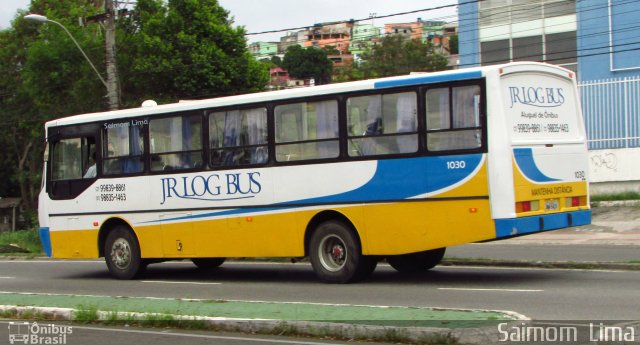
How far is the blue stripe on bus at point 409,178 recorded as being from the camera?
12713 mm

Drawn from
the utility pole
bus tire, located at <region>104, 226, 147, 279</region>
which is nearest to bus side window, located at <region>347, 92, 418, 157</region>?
bus tire, located at <region>104, 226, 147, 279</region>

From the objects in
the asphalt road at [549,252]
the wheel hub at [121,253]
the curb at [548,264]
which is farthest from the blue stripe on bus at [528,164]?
the wheel hub at [121,253]

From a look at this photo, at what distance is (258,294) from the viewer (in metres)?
13.5

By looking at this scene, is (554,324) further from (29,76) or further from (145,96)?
(29,76)

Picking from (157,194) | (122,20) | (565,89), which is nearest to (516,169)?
(565,89)

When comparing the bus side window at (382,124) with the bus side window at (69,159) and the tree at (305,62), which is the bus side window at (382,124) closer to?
the bus side window at (69,159)

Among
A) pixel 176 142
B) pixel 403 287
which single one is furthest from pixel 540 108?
pixel 176 142

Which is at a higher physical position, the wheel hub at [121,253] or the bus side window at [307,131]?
the bus side window at [307,131]

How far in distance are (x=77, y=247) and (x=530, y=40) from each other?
24687 mm

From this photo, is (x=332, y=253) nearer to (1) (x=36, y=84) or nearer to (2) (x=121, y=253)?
(2) (x=121, y=253)

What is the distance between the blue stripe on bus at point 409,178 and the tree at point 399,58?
43909 mm

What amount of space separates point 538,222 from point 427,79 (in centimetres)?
266

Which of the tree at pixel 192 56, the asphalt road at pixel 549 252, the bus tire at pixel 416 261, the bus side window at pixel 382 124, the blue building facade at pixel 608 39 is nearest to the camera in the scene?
the bus side window at pixel 382 124

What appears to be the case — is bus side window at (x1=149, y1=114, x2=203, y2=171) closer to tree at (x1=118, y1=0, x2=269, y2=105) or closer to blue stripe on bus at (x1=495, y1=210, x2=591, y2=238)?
blue stripe on bus at (x1=495, y1=210, x2=591, y2=238)
